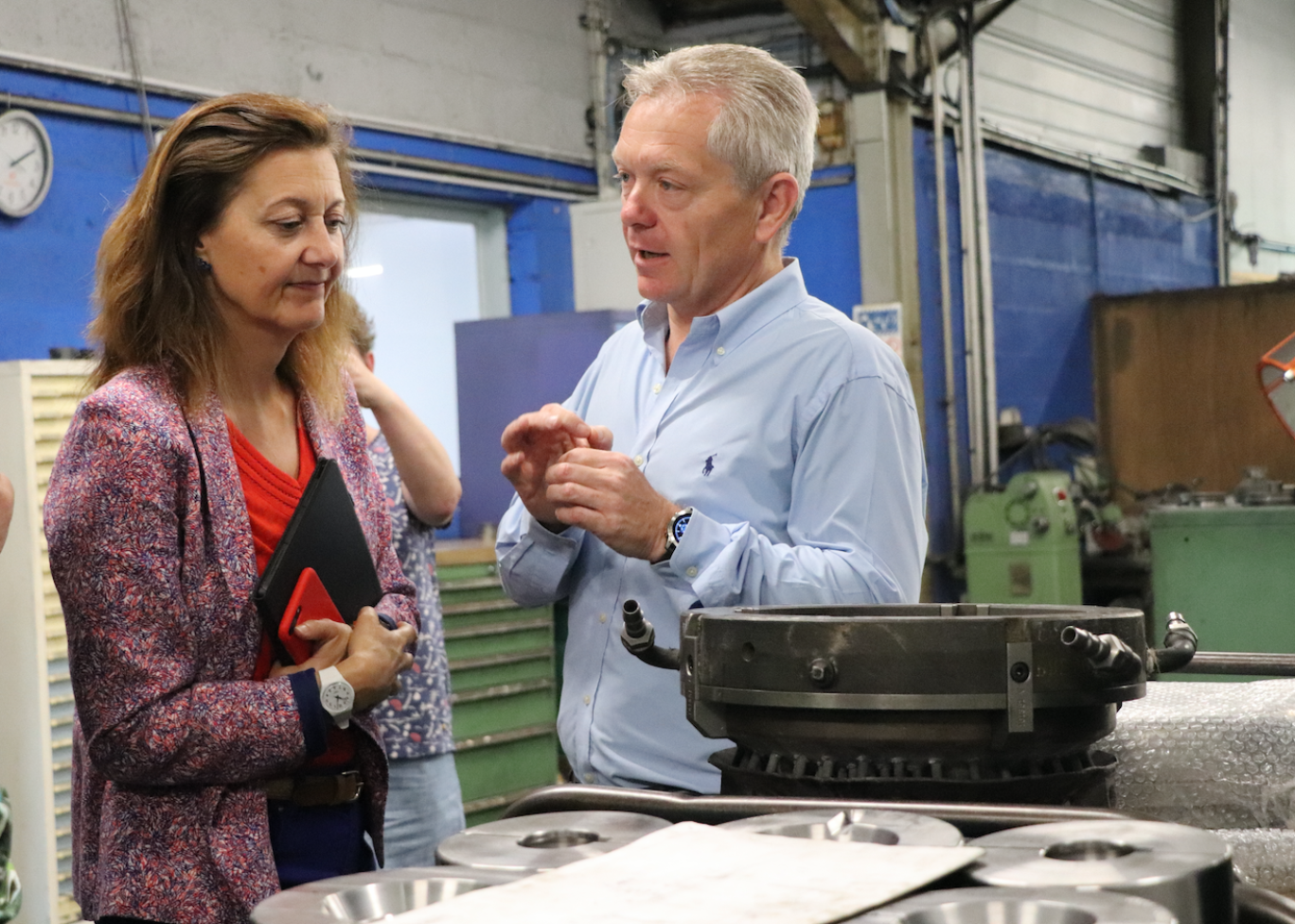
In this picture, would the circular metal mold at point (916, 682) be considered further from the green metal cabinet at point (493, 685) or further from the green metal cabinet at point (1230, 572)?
the green metal cabinet at point (1230, 572)

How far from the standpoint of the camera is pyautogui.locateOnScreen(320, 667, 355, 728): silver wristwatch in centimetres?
142

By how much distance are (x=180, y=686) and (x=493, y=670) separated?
115 inches

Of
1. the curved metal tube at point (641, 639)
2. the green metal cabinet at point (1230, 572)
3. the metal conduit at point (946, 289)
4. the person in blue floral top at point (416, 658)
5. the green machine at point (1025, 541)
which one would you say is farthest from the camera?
the metal conduit at point (946, 289)

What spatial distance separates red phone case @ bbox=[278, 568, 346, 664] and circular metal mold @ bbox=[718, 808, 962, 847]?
0.69 meters

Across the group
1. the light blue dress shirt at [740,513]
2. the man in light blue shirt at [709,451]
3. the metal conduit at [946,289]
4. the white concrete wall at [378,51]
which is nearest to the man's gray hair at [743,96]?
the man in light blue shirt at [709,451]

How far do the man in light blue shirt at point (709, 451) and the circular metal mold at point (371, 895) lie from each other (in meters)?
0.63

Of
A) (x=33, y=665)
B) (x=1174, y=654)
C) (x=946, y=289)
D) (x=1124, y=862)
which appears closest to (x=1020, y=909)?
(x=1124, y=862)

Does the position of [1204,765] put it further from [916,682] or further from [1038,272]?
[1038,272]

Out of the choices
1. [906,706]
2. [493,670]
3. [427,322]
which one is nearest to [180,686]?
[906,706]

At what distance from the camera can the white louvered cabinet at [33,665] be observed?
3.41 m

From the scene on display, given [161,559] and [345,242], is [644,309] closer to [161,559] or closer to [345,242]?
[345,242]

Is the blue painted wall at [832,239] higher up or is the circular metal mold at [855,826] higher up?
the blue painted wall at [832,239]

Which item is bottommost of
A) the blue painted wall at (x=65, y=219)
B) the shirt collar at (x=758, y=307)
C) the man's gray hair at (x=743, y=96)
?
the shirt collar at (x=758, y=307)

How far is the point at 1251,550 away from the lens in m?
4.75
